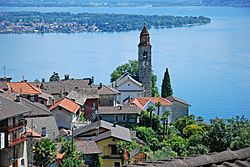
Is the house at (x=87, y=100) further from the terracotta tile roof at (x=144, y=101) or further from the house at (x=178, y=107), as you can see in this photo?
the house at (x=178, y=107)

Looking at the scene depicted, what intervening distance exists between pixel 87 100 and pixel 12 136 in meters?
8.52

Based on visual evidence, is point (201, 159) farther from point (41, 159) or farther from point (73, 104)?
point (73, 104)

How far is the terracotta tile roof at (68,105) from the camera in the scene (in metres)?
15.7

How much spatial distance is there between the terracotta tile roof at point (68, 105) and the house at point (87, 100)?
0.83m

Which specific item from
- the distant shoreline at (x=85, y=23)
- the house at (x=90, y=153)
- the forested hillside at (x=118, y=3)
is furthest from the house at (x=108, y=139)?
the forested hillside at (x=118, y=3)

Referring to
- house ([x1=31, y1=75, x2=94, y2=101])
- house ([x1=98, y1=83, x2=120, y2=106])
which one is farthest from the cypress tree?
house ([x1=98, y1=83, x2=120, y2=106])

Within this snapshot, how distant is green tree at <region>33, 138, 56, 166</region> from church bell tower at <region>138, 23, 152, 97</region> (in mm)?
13642

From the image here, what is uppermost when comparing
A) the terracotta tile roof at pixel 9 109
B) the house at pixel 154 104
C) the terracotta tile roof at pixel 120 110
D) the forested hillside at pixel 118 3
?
the forested hillside at pixel 118 3

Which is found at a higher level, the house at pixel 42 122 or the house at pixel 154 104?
the house at pixel 154 104

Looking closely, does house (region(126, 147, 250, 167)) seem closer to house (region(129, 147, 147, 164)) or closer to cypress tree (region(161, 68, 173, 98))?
house (region(129, 147, 147, 164))

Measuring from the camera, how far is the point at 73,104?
1644cm

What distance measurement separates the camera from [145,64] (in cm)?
2484

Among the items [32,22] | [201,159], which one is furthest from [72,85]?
[32,22]

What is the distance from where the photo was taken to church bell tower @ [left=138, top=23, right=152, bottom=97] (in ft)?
80.1
